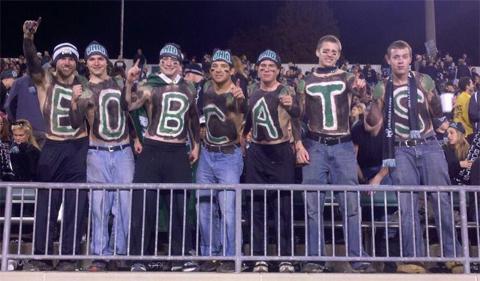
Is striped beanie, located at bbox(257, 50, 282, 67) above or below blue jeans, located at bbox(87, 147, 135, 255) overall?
above

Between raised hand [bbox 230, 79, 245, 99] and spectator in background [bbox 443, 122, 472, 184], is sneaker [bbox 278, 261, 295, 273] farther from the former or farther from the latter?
spectator in background [bbox 443, 122, 472, 184]

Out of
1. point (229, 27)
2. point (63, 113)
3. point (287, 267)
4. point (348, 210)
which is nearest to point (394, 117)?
point (348, 210)

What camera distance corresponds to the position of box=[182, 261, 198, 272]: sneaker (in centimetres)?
Answer: 740

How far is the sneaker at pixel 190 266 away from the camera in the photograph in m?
7.40

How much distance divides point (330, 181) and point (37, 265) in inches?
120

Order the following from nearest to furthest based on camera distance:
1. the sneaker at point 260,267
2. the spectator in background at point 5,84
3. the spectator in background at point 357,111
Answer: the sneaker at point 260,267 < the spectator in background at point 357,111 < the spectator in background at point 5,84

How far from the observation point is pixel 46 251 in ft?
23.4

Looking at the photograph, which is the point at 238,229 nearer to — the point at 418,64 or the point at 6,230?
the point at 6,230

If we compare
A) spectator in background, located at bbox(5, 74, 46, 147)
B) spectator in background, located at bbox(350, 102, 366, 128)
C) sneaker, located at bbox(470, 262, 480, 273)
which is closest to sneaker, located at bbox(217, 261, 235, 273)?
sneaker, located at bbox(470, 262, 480, 273)

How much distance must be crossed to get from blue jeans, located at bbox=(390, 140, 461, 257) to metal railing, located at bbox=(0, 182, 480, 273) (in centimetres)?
1

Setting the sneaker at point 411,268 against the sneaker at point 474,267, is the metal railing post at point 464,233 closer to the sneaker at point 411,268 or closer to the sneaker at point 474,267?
the sneaker at point 474,267

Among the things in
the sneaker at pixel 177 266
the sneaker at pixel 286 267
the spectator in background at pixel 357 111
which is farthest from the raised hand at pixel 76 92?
the spectator in background at pixel 357 111

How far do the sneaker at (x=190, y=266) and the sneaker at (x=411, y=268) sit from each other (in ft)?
6.61

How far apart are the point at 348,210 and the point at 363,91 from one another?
141cm
